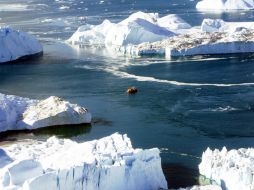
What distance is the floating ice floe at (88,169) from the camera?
23.0 metres

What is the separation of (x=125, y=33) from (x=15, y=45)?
11.0m

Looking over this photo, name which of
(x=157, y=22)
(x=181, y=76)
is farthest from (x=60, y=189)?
(x=157, y=22)

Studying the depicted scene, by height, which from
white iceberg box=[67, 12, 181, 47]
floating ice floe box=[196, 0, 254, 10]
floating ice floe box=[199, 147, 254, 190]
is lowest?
floating ice floe box=[199, 147, 254, 190]

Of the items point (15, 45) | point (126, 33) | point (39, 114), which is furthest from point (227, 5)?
point (39, 114)

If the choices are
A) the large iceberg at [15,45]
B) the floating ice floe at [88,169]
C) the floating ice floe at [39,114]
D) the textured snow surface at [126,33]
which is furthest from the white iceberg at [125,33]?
the floating ice floe at [88,169]

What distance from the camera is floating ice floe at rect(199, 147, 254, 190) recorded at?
77.5 feet

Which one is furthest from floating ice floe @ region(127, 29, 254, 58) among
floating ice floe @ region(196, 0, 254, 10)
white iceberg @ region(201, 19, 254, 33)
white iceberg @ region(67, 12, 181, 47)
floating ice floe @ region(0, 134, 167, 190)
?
floating ice floe @ region(196, 0, 254, 10)

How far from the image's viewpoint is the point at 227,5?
90.4 meters

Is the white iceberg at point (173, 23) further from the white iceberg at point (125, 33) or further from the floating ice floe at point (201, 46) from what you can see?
the floating ice floe at point (201, 46)

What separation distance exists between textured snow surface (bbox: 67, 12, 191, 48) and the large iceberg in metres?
6.09

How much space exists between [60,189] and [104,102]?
17.7 m

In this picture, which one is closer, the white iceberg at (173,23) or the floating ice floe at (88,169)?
the floating ice floe at (88,169)

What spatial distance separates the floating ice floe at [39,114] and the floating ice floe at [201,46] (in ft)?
71.4

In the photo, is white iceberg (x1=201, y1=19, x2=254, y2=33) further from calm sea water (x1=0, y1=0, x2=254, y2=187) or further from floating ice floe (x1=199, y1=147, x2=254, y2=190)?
floating ice floe (x1=199, y1=147, x2=254, y2=190)
